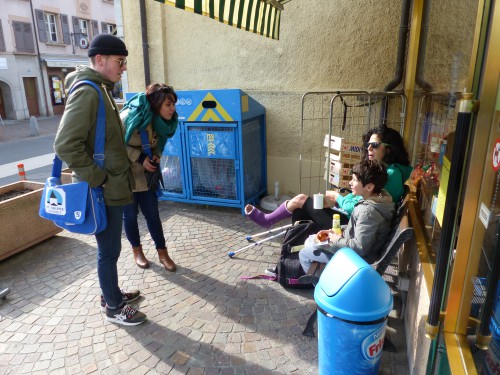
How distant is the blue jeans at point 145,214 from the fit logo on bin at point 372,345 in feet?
→ 7.62

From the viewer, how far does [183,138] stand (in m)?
5.24

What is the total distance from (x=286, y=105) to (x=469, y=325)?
441 cm

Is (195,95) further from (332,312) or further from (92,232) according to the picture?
(332,312)

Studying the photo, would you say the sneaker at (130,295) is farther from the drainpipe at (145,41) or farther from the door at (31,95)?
the door at (31,95)

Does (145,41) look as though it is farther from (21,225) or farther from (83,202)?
(83,202)

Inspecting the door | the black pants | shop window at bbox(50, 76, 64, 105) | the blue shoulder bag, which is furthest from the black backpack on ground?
shop window at bbox(50, 76, 64, 105)

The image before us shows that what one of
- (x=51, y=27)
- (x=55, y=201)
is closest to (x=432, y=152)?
(x=55, y=201)

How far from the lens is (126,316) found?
9.71 feet

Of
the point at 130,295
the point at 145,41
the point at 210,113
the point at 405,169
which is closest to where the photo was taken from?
the point at 130,295

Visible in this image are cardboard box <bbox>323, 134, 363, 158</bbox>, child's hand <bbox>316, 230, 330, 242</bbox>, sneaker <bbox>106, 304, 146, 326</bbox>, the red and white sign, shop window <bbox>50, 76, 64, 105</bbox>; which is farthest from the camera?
shop window <bbox>50, 76, 64, 105</bbox>

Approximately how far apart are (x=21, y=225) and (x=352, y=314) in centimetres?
382

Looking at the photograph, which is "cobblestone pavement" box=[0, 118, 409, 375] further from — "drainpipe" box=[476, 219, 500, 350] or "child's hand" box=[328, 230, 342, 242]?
"drainpipe" box=[476, 219, 500, 350]

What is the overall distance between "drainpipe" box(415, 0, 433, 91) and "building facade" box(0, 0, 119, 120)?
18.4 meters

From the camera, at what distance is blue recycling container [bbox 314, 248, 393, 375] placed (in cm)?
197
